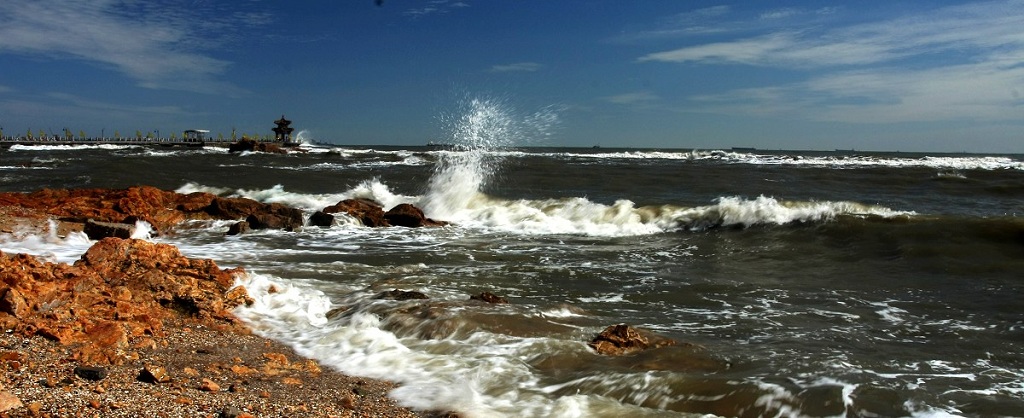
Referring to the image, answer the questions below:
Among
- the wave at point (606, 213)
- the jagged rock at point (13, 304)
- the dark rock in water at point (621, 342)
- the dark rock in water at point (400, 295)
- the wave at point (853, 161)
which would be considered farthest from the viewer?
the wave at point (853, 161)

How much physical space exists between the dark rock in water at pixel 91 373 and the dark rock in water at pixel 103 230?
7.66 m

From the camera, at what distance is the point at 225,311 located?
6.40 metres

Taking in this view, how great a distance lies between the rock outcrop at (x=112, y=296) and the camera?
5.02 metres

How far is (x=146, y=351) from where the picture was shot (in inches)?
196

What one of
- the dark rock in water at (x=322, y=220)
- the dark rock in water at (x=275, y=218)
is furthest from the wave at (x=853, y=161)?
the dark rock in water at (x=275, y=218)

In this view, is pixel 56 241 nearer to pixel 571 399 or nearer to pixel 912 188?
pixel 571 399

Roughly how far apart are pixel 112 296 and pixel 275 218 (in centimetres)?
815

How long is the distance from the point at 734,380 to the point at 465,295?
3.73 m

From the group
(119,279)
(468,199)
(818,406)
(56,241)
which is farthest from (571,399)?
(468,199)

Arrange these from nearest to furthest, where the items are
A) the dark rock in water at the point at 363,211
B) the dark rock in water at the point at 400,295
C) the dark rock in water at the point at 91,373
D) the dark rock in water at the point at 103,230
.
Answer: the dark rock in water at the point at 91,373
the dark rock in water at the point at 400,295
the dark rock in water at the point at 103,230
the dark rock in water at the point at 363,211

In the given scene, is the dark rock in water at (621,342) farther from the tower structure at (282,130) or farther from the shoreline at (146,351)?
the tower structure at (282,130)

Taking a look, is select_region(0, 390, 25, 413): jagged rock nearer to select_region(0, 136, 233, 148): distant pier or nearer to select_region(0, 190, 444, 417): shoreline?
select_region(0, 190, 444, 417): shoreline

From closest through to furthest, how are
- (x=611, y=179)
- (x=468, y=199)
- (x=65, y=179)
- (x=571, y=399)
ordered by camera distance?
(x=571, y=399) → (x=468, y=199) → (x=65, y=179) → (x=611, y=179)

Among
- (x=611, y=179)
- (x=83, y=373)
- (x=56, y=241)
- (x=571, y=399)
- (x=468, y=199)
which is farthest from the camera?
(x=611, y=179)
